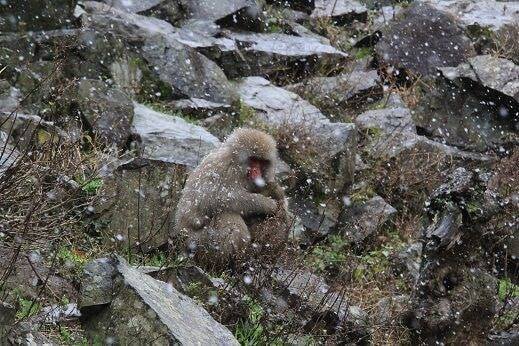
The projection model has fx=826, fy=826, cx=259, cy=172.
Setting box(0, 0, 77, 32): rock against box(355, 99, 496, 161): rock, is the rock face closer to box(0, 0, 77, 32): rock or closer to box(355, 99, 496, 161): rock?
box(355, 99, 496, 161): rock

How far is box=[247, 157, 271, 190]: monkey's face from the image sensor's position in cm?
695

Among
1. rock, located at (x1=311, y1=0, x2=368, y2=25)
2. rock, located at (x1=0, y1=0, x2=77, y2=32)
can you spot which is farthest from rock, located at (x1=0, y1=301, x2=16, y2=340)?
rock, located at (x1=311, y1=0, x2=368, y2=25)

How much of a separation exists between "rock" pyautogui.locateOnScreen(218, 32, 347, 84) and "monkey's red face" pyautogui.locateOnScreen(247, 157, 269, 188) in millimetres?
4869

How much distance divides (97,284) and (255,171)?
8.93 feet

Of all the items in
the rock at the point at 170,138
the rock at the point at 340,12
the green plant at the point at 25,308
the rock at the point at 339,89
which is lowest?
the rock at the point at 340,12

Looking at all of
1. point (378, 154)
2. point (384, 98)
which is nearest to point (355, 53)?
point (384, 98)

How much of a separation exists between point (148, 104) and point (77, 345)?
585 centimetres

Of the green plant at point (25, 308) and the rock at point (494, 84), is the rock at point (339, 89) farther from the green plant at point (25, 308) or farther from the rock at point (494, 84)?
the green plant at point (25, 308)

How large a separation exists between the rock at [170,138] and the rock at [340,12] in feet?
20.4

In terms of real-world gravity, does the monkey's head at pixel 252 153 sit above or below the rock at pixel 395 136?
above

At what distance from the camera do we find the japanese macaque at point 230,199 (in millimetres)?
6570

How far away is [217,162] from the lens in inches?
271

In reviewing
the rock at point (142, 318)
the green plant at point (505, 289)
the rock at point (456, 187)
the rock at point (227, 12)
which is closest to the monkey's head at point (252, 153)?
the rock at point (456, 187)

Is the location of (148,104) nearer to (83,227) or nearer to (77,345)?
(83,227)
